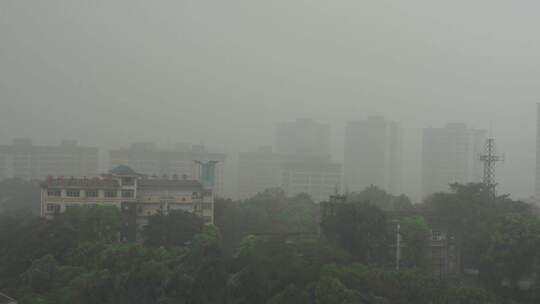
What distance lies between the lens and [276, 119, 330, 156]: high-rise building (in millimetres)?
28906

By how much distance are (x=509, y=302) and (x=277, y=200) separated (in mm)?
7325

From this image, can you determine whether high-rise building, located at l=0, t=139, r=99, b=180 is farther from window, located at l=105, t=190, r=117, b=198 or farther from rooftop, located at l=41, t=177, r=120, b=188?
window, located at l=105, t=190, r=117, b=198

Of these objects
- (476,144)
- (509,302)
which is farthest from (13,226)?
(476,144)

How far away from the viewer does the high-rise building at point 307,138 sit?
28906mm

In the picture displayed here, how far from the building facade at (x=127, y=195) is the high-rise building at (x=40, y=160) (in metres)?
13.5

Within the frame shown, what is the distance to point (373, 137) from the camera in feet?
85.7

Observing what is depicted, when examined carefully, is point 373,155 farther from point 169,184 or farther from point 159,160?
point 169,184

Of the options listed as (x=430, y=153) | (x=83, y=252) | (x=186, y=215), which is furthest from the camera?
(x=430, y=153)

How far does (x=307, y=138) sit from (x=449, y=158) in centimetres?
755

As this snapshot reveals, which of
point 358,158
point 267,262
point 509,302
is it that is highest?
point 358,158

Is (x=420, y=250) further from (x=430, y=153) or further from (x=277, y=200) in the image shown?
Result: (x=430, y=153)

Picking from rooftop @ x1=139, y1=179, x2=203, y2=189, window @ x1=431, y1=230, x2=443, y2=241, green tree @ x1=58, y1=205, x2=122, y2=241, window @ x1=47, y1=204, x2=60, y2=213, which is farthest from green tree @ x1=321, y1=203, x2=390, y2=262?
window @ x1=47, y1=204, x2=60, y2=213

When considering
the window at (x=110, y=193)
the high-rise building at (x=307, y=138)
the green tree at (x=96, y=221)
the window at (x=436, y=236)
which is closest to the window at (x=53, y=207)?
the window at (x=110, y=193)

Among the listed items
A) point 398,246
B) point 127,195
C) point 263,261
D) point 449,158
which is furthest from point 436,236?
point 449,158
